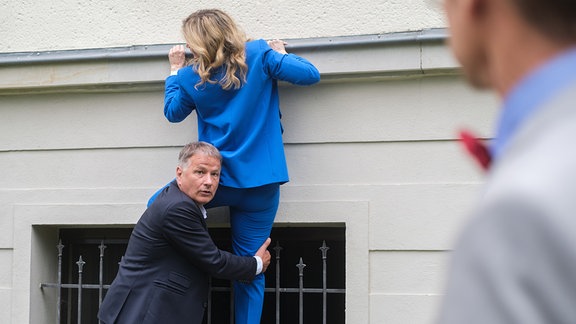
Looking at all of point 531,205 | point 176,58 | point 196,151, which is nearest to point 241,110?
point 196,151

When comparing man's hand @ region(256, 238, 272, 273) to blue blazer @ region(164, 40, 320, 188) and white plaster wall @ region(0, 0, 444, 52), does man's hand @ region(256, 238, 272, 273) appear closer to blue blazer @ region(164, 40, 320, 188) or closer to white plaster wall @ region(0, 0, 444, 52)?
blue blazer @ region(164, 40, 320, 188)

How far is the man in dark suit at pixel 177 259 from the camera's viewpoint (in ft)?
15.2

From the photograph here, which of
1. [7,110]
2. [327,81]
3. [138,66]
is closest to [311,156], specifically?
[327,81]

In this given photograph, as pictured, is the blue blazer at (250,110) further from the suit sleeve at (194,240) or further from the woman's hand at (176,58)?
the suit sleeve at (194,240)

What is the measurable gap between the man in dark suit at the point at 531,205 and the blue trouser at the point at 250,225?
160 inches

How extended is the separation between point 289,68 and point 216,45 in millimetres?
376

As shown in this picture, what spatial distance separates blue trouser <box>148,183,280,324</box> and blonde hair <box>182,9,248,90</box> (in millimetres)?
567

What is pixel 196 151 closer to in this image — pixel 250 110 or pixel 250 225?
pixel 250 110

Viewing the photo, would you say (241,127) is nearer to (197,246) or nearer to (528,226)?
(197,246)

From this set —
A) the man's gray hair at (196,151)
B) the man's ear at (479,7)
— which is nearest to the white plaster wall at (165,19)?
the man's gray hair at (196,151)

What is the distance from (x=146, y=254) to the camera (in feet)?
15.5

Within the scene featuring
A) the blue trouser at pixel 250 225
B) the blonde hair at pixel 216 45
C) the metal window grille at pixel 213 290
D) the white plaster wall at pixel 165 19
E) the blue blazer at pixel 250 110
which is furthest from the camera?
the metal window grille at pixel 213 290

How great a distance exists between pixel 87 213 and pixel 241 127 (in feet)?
4.04

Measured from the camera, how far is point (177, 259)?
15.4 feet
